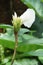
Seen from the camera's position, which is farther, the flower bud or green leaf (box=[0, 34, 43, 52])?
green leaf (box=[0, 34, 43, 52])

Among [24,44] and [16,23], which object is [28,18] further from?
[24,44]

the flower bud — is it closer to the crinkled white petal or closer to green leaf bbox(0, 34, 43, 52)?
the crinkled white petal

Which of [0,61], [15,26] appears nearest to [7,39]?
[0,61]

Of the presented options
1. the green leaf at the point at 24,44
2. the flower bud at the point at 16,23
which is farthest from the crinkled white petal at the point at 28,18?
the green leaf at the point at 24,44

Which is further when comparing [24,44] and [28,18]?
[24,44]

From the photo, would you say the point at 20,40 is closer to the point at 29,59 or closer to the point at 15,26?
the point at 29,59

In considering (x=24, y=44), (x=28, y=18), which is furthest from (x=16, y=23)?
(x=24, y=44)

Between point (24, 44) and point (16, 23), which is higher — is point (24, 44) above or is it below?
below

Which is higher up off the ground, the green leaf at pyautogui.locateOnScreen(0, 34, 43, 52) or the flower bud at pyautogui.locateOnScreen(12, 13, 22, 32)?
the flower bud at pyautogui.locateOnScreen(12, 13, 22, 32)

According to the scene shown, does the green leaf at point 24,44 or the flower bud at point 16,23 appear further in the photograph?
the green leaf at point 24,44

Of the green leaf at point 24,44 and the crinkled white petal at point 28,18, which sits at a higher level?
the crinkled white petal at point 28,18

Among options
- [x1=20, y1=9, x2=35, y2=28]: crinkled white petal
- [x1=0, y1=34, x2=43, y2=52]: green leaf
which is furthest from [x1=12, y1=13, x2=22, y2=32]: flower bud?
[x1=0, y1=34, x2=43, y2=52]: green leaf

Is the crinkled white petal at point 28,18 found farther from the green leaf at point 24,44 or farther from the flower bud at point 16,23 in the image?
the green leaf at point 24,44
